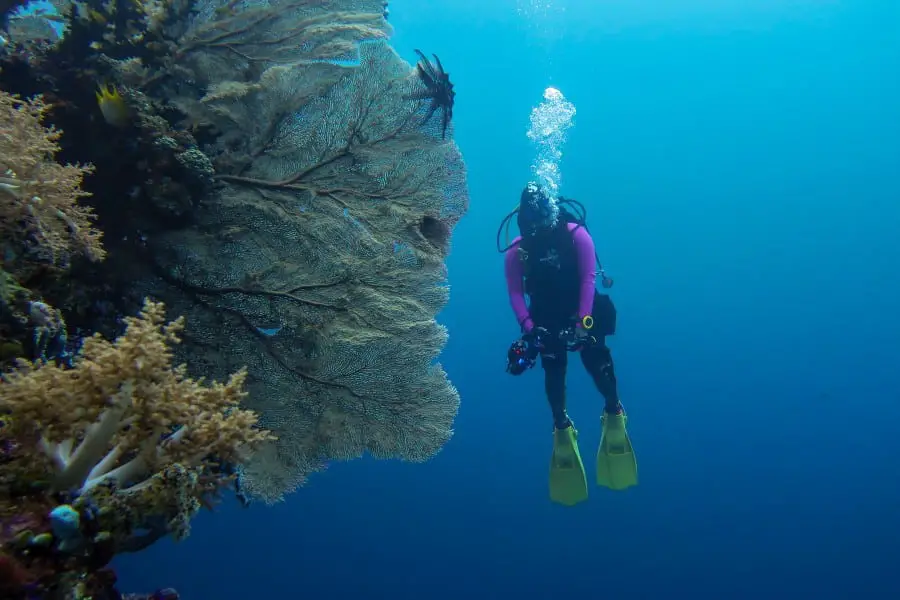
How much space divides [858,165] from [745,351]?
1504 cm

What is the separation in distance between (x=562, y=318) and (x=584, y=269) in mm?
905

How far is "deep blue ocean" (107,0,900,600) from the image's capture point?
101ft

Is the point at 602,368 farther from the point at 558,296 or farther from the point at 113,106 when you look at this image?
the point at 113,106

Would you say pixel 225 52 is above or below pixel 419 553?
below

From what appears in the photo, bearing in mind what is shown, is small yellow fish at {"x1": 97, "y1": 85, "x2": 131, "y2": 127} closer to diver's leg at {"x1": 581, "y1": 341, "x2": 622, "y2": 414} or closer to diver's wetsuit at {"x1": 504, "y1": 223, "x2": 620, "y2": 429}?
diver's wetsuit at {"x1": 504, "y1": 223, "x2": 620, "y2": 429}

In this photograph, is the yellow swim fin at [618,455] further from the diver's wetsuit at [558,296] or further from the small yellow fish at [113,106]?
the small yellow fish at [113,106]

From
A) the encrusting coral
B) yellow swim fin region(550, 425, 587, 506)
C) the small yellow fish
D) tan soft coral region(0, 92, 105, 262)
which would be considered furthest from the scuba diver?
the encrusting coral

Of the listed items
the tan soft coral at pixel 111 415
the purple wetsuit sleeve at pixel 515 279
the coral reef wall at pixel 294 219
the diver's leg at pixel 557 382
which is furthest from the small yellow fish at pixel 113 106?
the diver's leg at pixel 557 382

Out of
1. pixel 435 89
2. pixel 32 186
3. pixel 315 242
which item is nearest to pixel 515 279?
pixel 435 89

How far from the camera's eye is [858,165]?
37.1 metres

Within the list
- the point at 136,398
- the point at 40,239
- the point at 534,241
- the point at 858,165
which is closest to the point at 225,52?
the point at 40,239

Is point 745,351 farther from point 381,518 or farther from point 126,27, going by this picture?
point 126,27

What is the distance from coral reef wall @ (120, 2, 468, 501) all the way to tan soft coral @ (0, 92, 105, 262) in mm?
1245

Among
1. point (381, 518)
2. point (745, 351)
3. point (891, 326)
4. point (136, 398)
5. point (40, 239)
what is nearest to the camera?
point (136, 398)
